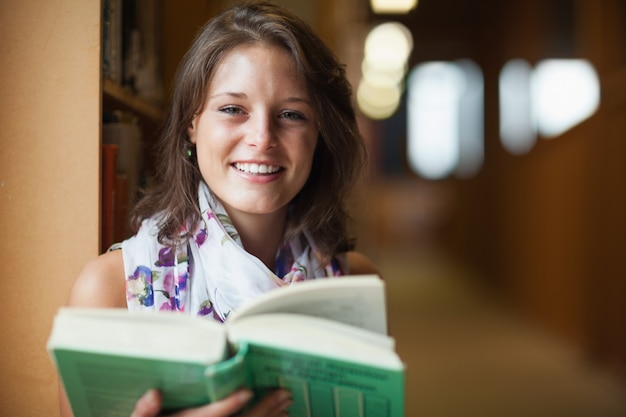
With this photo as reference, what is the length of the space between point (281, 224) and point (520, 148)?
173 inches

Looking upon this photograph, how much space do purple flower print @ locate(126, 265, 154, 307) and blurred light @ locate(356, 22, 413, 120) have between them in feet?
12.9

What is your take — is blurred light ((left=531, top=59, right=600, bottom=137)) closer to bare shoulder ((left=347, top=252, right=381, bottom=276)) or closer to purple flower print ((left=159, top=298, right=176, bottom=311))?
bare shoulder ((left=347, top=252, right=381, bottom=276))

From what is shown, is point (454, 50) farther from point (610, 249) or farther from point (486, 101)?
point (610, 249)

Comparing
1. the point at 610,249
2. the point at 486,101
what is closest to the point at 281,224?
the point at 610,249

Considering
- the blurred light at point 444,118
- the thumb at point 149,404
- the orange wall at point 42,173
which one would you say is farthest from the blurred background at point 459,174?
the thumb at point 149,404

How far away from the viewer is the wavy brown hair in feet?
4.01

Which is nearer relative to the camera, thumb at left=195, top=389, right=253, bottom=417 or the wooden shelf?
thumb at left=195, top=389, right=253, bottom=417

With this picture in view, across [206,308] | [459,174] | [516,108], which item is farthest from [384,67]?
[206,308]

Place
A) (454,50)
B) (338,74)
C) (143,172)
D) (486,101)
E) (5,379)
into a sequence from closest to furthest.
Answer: (5,379)
(338,74)
(143,172)
(486,101)
(454,50)

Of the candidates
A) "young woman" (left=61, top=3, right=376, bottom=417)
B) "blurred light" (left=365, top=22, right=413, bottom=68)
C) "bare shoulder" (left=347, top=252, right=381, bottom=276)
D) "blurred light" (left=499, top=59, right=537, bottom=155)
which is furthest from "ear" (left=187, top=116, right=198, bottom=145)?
"blurred light" (left=365, top=22, right=413, bottom=68)

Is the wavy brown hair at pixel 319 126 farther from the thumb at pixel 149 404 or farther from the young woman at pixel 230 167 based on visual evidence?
the thumb at pixel 149 404

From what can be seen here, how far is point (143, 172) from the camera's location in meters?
1.66

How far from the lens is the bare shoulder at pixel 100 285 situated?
1.10m

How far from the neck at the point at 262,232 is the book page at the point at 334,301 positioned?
0.52m
